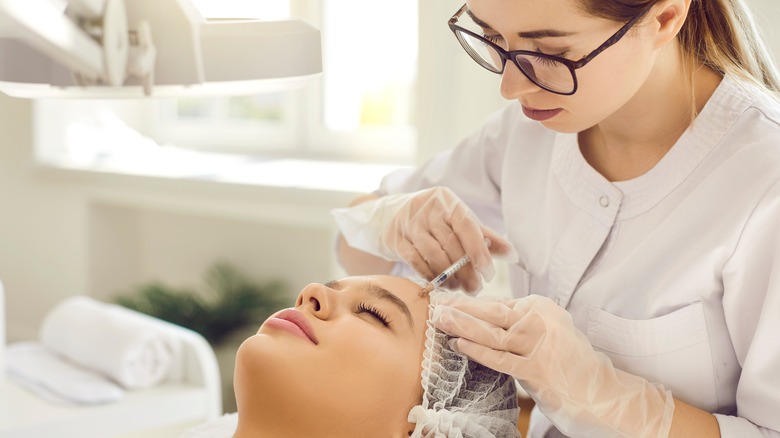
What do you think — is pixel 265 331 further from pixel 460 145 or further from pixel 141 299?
pixel 141 299

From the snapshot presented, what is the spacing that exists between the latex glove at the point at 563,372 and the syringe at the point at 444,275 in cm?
14

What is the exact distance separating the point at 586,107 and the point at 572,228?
0.26m

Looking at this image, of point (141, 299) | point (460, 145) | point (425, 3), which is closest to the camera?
point (460, 145)

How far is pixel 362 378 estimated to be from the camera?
1.17m

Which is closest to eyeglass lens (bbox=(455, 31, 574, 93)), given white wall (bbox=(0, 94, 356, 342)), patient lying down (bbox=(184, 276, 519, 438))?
patient lying down (bbox=(184, 276, 519, 438))

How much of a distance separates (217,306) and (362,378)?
183cm

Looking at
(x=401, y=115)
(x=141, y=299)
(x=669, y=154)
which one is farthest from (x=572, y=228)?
(x=141, y=299)

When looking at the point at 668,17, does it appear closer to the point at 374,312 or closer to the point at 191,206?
the point at 374,312

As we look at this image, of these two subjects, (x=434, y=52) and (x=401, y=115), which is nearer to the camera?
(x=434, y=52)

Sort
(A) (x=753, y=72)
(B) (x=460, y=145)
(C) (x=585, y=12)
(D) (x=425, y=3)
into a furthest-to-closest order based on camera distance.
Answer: (D) (x=425, y=3) < (B) (x=460, y=145) < (A) (x=753, y=72) < (C) (x=585, y=12)

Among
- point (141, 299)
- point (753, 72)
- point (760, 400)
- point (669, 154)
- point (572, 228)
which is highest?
point (753, 72)

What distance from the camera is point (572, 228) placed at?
137 centimetres

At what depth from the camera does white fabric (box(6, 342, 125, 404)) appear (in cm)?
200

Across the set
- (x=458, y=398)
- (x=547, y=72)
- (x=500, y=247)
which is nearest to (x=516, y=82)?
(x=547, y=72)
